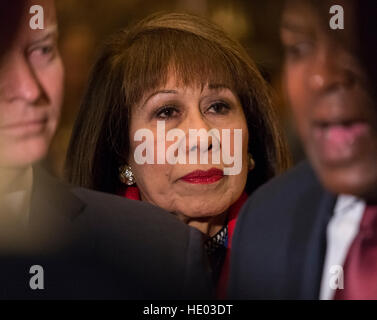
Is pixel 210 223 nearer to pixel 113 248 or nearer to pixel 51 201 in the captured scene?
pixel 113 248

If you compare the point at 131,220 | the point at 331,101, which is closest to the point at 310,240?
the point at 331,101

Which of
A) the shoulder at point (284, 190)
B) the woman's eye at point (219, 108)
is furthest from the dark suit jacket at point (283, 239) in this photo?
the woman's eye at point (219, 108)

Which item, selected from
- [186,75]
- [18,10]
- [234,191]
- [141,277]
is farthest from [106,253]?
[18,10]

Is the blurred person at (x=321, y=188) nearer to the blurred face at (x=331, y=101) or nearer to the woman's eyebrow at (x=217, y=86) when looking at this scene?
the blurred face at (x=331, y=101)

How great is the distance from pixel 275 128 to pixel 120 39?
0.44 metres

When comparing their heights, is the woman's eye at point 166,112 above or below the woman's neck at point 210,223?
above

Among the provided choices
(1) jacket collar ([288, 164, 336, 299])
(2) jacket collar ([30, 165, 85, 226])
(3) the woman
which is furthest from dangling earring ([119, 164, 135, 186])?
(1) jacket collar ([288, 164, 336, 299])

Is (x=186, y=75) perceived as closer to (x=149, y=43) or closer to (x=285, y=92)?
(x=149, y=43)

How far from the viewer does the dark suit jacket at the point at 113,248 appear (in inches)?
76.0

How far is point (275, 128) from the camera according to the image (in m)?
1.94

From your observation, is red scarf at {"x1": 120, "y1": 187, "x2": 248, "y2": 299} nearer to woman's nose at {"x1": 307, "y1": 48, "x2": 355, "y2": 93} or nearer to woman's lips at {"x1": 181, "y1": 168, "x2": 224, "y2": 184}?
woman's lips at {"x1": 181, "y1": 168, "x2": 224, "y2": 184}

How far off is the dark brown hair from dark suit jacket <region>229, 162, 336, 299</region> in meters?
0.05

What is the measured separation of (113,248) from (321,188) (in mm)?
532

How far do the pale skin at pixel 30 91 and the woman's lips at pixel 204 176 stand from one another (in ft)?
1.18
